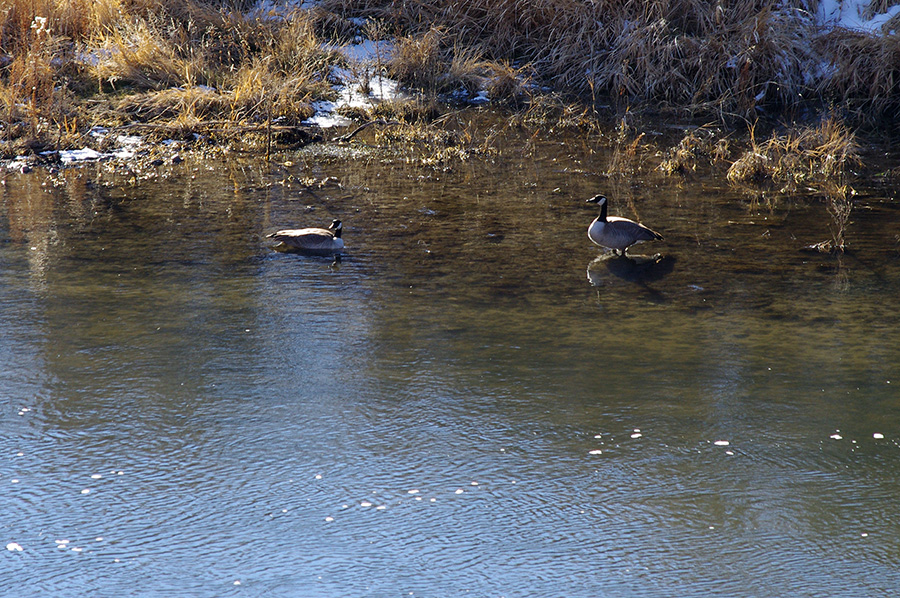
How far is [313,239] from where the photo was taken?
7.93m

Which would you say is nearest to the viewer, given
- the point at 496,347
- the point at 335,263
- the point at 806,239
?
the point at 496,347

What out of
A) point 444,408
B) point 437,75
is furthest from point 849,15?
point 444,408

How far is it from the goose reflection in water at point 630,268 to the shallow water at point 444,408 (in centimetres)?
5

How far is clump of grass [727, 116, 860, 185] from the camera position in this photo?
10.7m

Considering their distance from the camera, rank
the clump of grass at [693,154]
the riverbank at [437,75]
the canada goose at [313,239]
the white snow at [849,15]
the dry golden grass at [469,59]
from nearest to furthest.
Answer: the canada goose at [313,239], the clump of grass at [693,154], the riverbank at [437,75], the dry golden grass at [469,59], the white snow at [849,15]

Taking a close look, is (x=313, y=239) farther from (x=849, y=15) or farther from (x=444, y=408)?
(x=849, y=15)

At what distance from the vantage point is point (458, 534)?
160 inches

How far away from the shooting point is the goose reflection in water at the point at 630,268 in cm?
760

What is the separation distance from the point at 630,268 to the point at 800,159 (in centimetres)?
447

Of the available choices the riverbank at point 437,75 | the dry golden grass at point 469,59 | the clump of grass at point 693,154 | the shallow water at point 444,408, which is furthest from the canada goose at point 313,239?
the clump of grass at point 693,154

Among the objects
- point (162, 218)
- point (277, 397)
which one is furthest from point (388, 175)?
point (277, 397)

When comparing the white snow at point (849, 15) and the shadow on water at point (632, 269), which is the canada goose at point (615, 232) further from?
the white snow at point (849, 15)

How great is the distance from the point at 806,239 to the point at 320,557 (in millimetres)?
6401

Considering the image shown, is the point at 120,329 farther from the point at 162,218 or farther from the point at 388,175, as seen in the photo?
the point at 388,175
